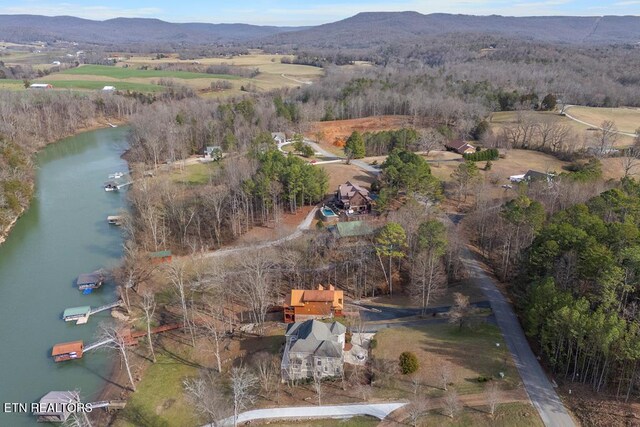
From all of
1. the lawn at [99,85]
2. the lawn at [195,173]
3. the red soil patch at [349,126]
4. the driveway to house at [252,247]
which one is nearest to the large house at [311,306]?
the driveway to house at [252,247]

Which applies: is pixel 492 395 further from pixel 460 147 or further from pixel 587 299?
pixel 460 147

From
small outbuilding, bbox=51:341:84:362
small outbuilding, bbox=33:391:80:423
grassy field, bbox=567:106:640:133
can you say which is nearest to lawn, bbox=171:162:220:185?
small outbuilding, bbox=51:341:84:362

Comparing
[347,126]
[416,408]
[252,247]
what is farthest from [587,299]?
[347,126]

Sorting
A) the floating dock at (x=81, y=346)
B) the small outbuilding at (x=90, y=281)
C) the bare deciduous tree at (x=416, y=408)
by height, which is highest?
the bare deciduous tree at (x=416, y=408)

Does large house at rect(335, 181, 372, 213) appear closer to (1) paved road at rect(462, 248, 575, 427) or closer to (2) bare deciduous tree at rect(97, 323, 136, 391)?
(1) paved road at rect(462, 248, 575, 427)

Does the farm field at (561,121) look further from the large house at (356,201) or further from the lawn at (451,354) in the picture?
the lawn at (451,354)
